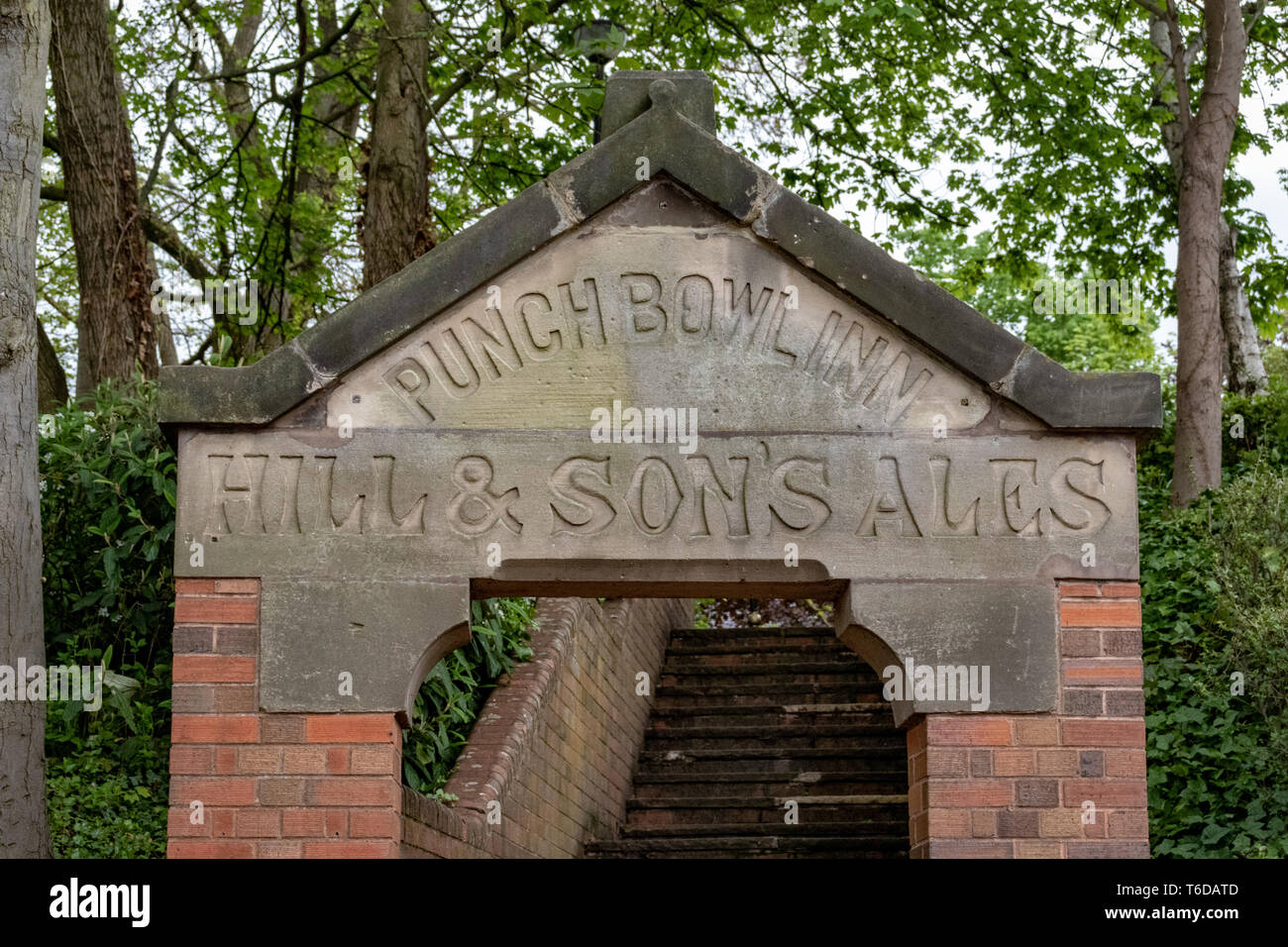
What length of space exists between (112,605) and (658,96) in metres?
4.02

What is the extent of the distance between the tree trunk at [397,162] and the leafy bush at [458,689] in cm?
253

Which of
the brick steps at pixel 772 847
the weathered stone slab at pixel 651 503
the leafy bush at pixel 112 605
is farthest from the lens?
the brick steps at pixel 772 847

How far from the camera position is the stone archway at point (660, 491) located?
4.84 meters

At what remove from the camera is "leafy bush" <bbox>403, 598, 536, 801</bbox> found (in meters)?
7.46

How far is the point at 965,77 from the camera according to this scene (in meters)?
13.2

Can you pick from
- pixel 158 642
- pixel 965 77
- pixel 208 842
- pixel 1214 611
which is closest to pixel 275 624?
pixel 208 842

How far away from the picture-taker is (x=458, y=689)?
8.13 metres
